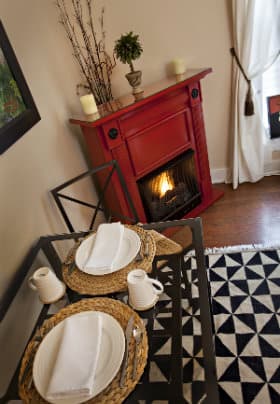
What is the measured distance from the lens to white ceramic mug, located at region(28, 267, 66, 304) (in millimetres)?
954

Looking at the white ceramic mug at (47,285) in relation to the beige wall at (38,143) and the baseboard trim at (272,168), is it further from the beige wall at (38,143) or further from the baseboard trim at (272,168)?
the baseboard trim at (272,168)

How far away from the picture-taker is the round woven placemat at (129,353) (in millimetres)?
678

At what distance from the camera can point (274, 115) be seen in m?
2.44

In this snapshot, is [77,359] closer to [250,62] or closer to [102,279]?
[102,279]

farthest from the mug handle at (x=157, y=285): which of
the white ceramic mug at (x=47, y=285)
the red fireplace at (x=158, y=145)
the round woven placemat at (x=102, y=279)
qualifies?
the red fireplace at (x=158, y=145)

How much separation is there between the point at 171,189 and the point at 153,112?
594 millimetres

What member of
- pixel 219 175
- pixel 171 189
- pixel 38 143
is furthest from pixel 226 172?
pixel 38 143

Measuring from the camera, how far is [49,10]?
5.91 feet

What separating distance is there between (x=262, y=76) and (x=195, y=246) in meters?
1.81

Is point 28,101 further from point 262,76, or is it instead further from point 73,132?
point 262,76

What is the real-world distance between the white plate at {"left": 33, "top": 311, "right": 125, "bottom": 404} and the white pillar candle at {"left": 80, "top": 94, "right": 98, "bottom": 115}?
4.19 feet

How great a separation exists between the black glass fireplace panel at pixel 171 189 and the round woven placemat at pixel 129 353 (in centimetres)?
120

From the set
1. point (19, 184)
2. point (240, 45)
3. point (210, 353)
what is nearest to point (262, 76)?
point (240, 45)

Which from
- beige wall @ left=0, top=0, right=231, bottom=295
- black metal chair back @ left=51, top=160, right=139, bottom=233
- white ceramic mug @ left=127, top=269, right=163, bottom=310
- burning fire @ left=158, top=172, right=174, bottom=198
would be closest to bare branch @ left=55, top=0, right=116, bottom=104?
beige wall @ left=0, top=0, right=231, bottom=295
